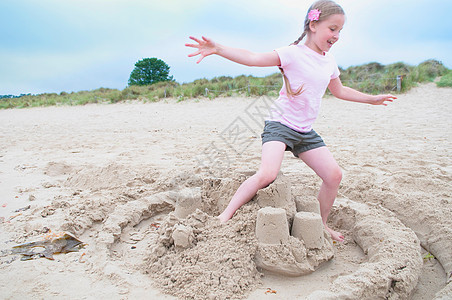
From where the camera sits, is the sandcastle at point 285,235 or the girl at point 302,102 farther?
the girl at point 302,102

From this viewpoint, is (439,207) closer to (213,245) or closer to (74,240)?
(213,245)

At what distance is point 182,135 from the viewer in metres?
6.09

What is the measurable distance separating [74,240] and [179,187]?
1.04 meters

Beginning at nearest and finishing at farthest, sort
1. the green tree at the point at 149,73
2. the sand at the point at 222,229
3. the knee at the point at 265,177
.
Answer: the sand at the point at 222,229, the knee at the point at 265,177, the green tree at the point at 149,73

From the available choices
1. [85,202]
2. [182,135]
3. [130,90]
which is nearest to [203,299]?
[85,202]

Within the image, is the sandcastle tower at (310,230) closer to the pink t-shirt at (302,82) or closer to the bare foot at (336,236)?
the bare foot at (336,236)

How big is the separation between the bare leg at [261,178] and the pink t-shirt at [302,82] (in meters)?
0.24

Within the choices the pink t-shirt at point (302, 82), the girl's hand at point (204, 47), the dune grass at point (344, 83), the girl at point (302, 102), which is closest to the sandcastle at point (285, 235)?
the girl at point (302, 102)

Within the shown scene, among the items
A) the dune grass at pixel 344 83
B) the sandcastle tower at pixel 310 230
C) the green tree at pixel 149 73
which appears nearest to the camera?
the sandcastle tower at pixel 310 230

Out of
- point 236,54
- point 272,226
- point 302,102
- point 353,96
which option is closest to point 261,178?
point 272,226

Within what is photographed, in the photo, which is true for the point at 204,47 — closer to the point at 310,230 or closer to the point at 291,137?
the point at 291,137

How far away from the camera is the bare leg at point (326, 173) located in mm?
2121

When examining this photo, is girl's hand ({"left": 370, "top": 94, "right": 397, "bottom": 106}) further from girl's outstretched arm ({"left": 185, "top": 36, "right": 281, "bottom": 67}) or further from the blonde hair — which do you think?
girl's outstretched arm ({"left": 185, "top": 36, "right": 281, "bottom": 67})

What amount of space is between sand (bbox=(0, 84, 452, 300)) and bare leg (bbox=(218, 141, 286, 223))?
0.05 meters
